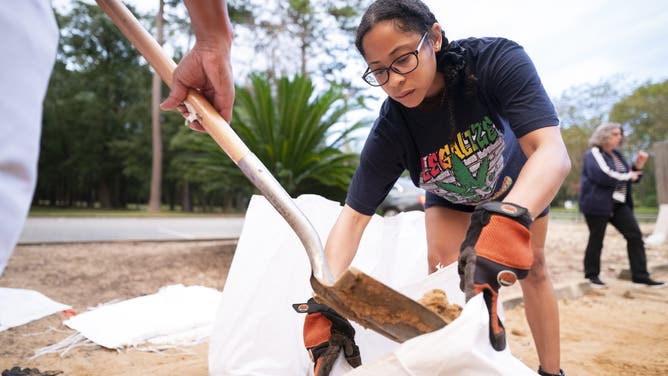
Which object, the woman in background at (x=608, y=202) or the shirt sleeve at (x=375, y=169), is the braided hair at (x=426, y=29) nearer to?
the shirt sleeve at (x=375, y=169)

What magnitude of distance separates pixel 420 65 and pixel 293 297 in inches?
43.2

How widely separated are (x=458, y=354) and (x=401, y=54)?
87 cm

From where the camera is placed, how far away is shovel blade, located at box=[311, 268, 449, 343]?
949mm

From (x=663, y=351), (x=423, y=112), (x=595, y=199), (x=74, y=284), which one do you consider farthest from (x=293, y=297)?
(x=595, y=199)

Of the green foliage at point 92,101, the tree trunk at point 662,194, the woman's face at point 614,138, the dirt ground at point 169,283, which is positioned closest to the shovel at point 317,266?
the dirt ground at point 169,283

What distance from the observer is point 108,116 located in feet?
74.9

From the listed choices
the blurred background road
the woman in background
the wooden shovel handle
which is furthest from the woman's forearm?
the blurred background road

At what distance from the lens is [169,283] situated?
11.0 feet

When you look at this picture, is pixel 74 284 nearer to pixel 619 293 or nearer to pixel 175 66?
pixel 175 66

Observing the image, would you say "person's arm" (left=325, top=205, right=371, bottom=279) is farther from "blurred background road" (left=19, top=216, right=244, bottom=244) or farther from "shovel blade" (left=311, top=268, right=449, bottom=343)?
"blurred background road" (left=19, top=216, right=244, bottom=244)

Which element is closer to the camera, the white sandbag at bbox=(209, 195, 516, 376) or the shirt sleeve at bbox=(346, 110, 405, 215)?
the shirt sleeve at bbox=(346, 110, 405, 215)

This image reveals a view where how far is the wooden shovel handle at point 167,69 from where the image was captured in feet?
4.07

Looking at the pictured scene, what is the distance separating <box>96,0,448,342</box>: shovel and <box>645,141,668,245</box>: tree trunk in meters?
8.27

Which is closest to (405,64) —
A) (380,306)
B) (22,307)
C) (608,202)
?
(380,306)
